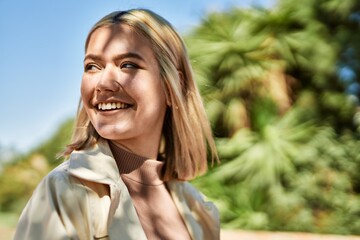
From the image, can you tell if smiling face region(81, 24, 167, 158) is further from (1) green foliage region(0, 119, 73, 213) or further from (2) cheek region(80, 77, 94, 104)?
(1) green foliage region(0, 119, 73, 213)

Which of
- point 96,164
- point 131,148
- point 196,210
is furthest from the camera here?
point 196,210

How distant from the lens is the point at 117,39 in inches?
59.0

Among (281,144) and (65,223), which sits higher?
(65,223)

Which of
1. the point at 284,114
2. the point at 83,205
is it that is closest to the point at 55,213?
the point at 83,205

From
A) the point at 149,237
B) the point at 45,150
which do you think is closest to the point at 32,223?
the point at 149,237

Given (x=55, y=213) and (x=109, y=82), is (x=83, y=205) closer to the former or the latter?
(x=55, y=213)

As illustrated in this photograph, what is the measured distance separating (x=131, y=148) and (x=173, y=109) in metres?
0.15

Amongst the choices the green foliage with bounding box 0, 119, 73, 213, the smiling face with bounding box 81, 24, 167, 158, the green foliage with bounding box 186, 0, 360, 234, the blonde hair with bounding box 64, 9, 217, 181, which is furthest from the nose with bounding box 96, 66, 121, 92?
the green foliage with bounding box 0, 119, 73, 213

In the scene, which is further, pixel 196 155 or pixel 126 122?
pixel 196 155

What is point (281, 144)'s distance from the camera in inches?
359

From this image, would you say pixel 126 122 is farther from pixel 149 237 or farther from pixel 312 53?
pixel 312 53

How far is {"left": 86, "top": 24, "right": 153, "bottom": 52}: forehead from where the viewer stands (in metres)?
1.50

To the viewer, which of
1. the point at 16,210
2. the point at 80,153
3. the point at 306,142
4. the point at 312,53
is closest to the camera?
the point at 80,153

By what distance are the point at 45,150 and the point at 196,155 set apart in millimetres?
10171
